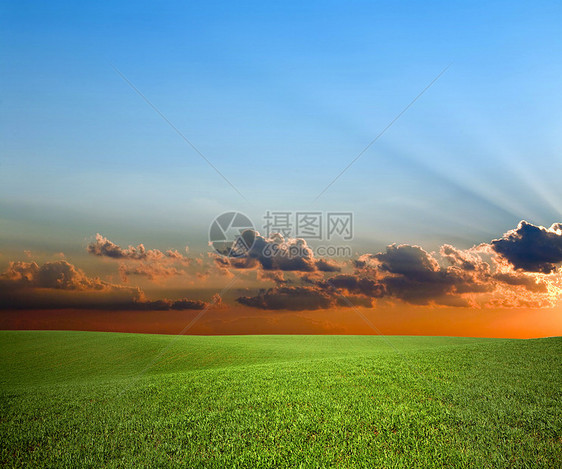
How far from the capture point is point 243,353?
2853 cm

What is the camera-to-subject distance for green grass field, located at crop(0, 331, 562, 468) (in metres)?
8.25

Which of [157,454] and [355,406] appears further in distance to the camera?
[355,406]

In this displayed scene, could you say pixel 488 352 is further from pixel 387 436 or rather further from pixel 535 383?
pixel 387 436

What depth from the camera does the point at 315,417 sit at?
997cm

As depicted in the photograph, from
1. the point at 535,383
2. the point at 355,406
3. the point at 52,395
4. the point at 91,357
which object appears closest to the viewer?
the point at 355,406

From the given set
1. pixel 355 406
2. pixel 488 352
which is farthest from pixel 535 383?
pixel 355 406

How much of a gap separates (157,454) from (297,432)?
3.50m

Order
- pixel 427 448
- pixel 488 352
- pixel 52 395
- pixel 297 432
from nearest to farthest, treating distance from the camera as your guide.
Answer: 1. pixel 427 448
2. pixel 297 432
3. pixel 52 395
4. pixel 488 352

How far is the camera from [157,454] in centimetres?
843

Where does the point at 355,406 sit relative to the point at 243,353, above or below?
above

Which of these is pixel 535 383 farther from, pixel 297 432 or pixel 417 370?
pixel 297 432

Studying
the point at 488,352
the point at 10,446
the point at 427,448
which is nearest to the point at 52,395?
the point at 10,446

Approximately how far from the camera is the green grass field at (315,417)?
8.25 metres

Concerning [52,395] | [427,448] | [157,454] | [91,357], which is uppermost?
[427,448]
